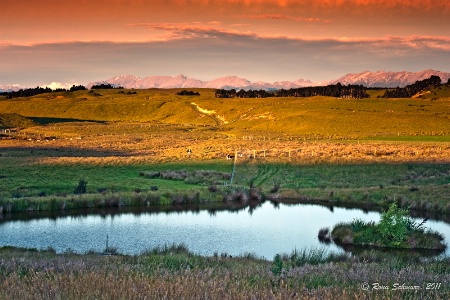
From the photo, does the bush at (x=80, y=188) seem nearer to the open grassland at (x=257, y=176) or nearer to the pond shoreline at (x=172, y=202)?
the open grassland at (x=257, y=176)

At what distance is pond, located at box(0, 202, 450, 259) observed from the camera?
113 ft

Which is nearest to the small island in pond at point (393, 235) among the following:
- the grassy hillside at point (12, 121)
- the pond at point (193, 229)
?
the pond at point (193, 229)

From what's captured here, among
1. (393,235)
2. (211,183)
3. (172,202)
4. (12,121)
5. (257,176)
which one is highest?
(393,235)

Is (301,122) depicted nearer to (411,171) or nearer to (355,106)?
(355,106)

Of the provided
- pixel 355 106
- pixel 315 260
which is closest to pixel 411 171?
pixel 315 260

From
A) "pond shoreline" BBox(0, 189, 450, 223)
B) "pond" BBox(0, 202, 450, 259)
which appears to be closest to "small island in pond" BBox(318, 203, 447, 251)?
"pond" BBox(0, 202, 450, 259)

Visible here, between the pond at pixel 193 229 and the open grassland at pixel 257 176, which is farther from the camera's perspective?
the open grassland at pixel 257 176

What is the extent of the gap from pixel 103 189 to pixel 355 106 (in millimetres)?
140909

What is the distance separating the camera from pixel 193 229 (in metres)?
39.9

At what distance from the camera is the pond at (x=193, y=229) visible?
34375 millimetres

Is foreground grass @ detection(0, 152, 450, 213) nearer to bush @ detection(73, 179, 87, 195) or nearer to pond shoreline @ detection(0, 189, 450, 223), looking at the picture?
pond shoreline @ detection(0, 189, 450, 223)

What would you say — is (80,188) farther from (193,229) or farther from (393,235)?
(393,235)

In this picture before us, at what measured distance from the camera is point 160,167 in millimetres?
68312

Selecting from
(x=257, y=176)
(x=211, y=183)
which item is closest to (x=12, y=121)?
(x=257, y=176)
